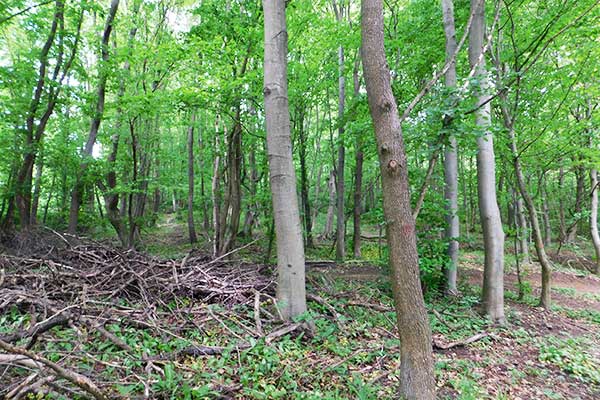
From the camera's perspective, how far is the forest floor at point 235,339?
275cm

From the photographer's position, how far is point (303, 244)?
281 inches

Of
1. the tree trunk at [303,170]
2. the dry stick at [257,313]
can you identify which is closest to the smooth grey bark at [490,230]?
the dry stick at [257,313]

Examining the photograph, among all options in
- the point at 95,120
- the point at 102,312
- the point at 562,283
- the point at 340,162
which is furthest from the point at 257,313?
the point at 562,283

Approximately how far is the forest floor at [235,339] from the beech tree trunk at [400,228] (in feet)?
2.17

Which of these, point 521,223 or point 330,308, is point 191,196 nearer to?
point 330,308

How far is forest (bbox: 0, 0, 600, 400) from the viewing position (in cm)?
263

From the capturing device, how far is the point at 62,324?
328 centimetres

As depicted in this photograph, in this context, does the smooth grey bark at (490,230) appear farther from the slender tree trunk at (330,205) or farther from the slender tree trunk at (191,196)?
the slender tree trunk at (191,196)

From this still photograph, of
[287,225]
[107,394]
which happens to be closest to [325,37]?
[287,225]

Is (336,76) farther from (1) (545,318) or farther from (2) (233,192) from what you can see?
(1) (545,318)

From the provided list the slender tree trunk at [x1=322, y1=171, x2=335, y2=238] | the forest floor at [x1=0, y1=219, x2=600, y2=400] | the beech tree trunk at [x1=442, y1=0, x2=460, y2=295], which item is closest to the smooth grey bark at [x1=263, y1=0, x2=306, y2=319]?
the forest floor at [x1=0, y1=219, x2=600, y2=400]

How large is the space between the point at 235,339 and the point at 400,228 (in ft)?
8.06

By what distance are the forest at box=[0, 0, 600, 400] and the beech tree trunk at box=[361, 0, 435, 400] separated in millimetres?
16

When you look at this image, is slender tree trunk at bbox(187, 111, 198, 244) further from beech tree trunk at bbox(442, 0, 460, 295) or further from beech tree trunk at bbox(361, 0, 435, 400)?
beech tree trunk at bbox(361, 0, 435, 400)
